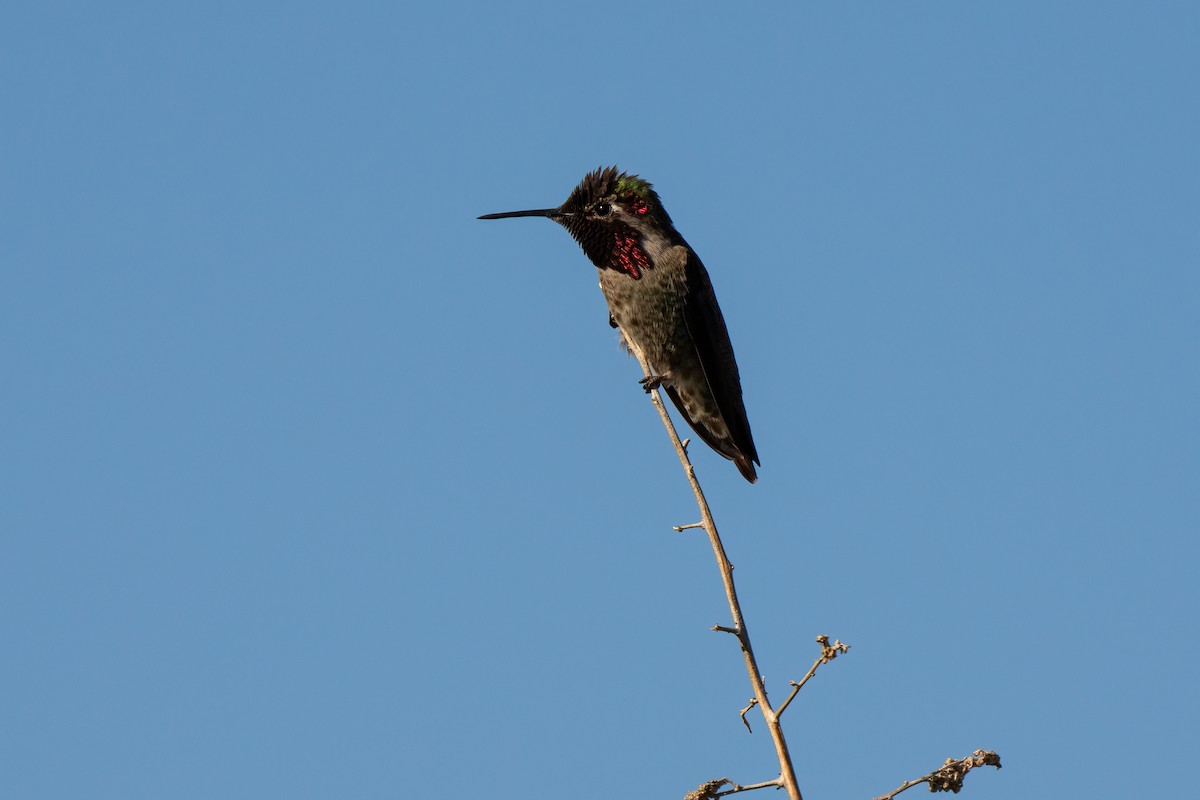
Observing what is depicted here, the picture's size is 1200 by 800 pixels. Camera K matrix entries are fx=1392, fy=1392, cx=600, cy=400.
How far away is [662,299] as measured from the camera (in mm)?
8844

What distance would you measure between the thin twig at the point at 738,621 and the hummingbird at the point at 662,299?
11.3ft

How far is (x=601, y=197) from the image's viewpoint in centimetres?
906

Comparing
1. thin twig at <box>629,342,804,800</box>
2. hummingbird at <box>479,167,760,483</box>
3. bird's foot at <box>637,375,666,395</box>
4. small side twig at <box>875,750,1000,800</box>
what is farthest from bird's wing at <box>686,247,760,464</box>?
small side twig at <box>875,750,1000,800</box>

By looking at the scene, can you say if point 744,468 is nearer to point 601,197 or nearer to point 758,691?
point 601,197

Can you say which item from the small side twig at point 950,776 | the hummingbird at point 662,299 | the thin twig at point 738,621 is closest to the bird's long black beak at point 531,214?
the hummingbird at point 662,299

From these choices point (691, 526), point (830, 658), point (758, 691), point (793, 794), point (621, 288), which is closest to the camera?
point (793, 794)

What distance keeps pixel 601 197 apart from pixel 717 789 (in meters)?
5.55

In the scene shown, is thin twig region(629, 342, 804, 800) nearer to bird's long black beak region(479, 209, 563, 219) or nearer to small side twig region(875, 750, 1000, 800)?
small side twig region(875, 750, 1000, 800)

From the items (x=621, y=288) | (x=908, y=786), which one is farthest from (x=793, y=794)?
(x=621, y=288)

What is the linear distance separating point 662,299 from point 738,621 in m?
4.77

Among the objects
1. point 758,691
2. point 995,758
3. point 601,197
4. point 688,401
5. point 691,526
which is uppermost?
point 601,197

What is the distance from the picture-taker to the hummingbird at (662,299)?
349 inches

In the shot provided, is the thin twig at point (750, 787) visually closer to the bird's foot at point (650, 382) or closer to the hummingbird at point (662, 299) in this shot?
the bird's foot at point (650, 382)

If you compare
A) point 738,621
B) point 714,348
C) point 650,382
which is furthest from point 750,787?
point 714,348
